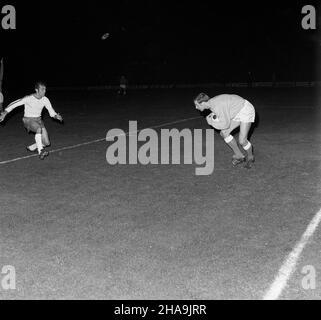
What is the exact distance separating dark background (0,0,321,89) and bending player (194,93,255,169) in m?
39.0

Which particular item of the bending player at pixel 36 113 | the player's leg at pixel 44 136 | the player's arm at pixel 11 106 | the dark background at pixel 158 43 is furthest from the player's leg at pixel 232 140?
the dark background at pixel 158 43

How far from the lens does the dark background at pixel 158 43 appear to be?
166 ft

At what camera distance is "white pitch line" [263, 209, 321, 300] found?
4.49 metres

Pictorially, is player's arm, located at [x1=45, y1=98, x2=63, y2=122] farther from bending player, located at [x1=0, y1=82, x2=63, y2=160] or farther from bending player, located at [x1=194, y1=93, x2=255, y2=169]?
bending player, located at [x1=194, y1=93, x2=255, y2=169]

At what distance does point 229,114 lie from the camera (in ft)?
32.6

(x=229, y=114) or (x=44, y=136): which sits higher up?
(x=229, y=114)

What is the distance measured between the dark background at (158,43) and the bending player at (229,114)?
1536 inches

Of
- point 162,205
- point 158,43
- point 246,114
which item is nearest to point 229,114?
point 246,114

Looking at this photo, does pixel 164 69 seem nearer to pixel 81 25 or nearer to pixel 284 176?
pixel 81 25

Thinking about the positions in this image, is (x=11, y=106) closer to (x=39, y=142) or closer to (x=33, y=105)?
(x=33, y=105)

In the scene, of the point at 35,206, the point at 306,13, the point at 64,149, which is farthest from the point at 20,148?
the point at 306,13

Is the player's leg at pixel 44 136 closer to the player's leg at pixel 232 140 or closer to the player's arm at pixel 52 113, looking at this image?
the player's arm at pixel 52 113

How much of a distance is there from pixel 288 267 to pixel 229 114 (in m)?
5.19

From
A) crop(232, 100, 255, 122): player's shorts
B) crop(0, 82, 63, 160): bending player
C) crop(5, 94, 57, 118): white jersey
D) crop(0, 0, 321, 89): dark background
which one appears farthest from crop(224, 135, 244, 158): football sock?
crop(0, 0, 321, 89): dark background
